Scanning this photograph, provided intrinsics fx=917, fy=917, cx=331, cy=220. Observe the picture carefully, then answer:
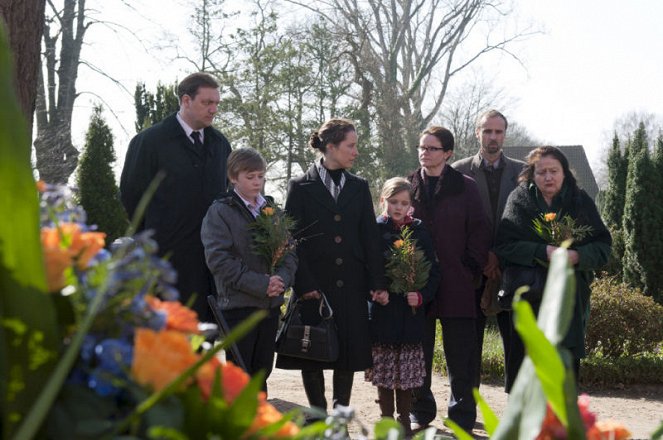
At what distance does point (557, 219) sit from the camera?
572 cm

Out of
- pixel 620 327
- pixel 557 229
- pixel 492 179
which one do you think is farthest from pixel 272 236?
pixel 620 327

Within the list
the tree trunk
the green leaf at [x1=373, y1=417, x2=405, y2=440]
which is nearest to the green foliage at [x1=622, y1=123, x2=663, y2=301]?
the tree trunk

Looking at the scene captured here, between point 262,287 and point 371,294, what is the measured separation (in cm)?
102

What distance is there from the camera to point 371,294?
19.5ft

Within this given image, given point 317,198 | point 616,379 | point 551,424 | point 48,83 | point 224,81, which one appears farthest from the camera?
point 224,81

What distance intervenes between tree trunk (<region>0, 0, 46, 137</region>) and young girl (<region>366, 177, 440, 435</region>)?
2395mm

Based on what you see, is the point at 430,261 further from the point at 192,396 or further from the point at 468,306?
the point at 192,396

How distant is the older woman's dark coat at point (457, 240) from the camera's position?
20.0 feet

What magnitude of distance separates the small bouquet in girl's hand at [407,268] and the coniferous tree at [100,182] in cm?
1164

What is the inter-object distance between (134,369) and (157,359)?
2 cm

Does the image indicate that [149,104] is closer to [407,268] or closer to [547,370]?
[407,268]

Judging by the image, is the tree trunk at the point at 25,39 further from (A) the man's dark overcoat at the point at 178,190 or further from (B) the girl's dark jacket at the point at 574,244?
(B) the girl's dark jacket at the point at 574,244

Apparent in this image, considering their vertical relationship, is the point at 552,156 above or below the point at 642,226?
above

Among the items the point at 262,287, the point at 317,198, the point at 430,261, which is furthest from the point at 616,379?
the point at 262,287
